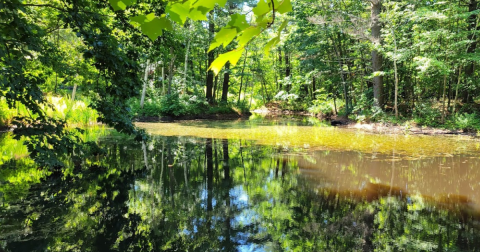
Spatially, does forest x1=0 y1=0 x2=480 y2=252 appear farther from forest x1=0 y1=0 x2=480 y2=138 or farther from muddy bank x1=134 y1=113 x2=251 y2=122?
muddy bank x1=134 y1=113 x2=251 y2=122

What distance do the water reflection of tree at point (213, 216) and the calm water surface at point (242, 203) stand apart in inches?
0.5

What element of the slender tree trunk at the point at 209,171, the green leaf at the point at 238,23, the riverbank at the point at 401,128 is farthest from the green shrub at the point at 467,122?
the green leaf at the point at 238,23

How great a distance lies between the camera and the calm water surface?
8.51 ft

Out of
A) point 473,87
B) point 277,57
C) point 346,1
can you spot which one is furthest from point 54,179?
point 277,57

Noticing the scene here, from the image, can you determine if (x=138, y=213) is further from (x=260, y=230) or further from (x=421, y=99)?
(x=421, y=99)

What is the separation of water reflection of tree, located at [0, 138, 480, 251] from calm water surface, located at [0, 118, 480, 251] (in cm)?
1

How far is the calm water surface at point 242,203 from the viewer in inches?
102

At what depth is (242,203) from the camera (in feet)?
11.7

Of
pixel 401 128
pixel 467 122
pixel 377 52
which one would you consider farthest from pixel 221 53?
pixel 377 52

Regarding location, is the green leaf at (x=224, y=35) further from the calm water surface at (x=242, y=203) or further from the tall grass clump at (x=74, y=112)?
the tall grass clump at (x=74, y=112)

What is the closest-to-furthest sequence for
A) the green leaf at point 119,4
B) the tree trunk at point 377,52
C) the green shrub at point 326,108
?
the green leaf at point 119,4
the tree trunk at point 377,52
the green shrub at point 326,108

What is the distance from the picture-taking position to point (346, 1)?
15.4 meters

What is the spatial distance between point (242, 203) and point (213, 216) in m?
0.53

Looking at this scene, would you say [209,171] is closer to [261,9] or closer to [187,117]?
[261,9]
